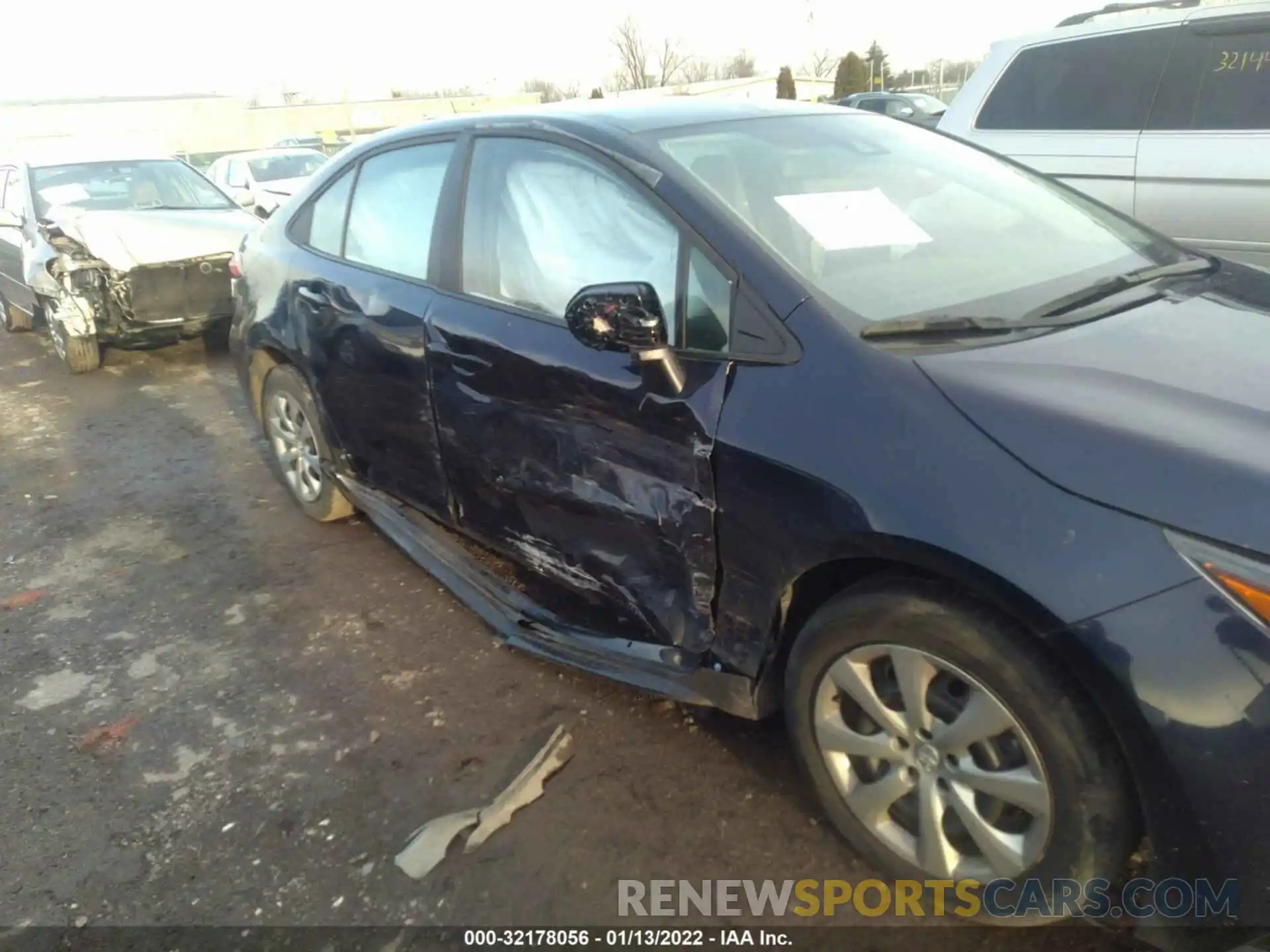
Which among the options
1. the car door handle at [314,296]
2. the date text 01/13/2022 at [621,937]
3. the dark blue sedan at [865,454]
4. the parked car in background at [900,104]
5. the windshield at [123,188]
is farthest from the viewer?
the parked car in background at [900,104]

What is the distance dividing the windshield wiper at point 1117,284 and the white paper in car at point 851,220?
41 centimetres

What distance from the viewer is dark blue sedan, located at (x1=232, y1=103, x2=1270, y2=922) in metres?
1.63

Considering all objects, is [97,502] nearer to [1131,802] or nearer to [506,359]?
[506,359]

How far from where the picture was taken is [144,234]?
289 inches

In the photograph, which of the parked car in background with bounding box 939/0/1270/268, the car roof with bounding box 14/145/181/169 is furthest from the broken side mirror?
the car roof with bounding box 14/145/181/169

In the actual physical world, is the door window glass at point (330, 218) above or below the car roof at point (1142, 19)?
below

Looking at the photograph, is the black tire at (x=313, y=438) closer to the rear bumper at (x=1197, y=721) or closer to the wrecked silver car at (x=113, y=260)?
the rear bumper at (x=1197, y=721)

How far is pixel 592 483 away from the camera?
2.59 metres

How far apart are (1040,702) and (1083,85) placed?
4.80 meters

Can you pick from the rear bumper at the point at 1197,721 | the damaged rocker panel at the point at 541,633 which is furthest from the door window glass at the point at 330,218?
the rear bumper at the point at 1197,721

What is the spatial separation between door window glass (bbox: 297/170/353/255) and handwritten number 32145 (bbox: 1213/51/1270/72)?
4.37 metres

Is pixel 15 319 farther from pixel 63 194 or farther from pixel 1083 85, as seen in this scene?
pixel 1083 85

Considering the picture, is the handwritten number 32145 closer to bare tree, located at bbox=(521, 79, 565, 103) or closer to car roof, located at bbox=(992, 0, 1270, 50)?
car roof, located at bbox=(992, 0, 1270, 50)

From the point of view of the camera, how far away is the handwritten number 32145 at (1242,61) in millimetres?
4684
